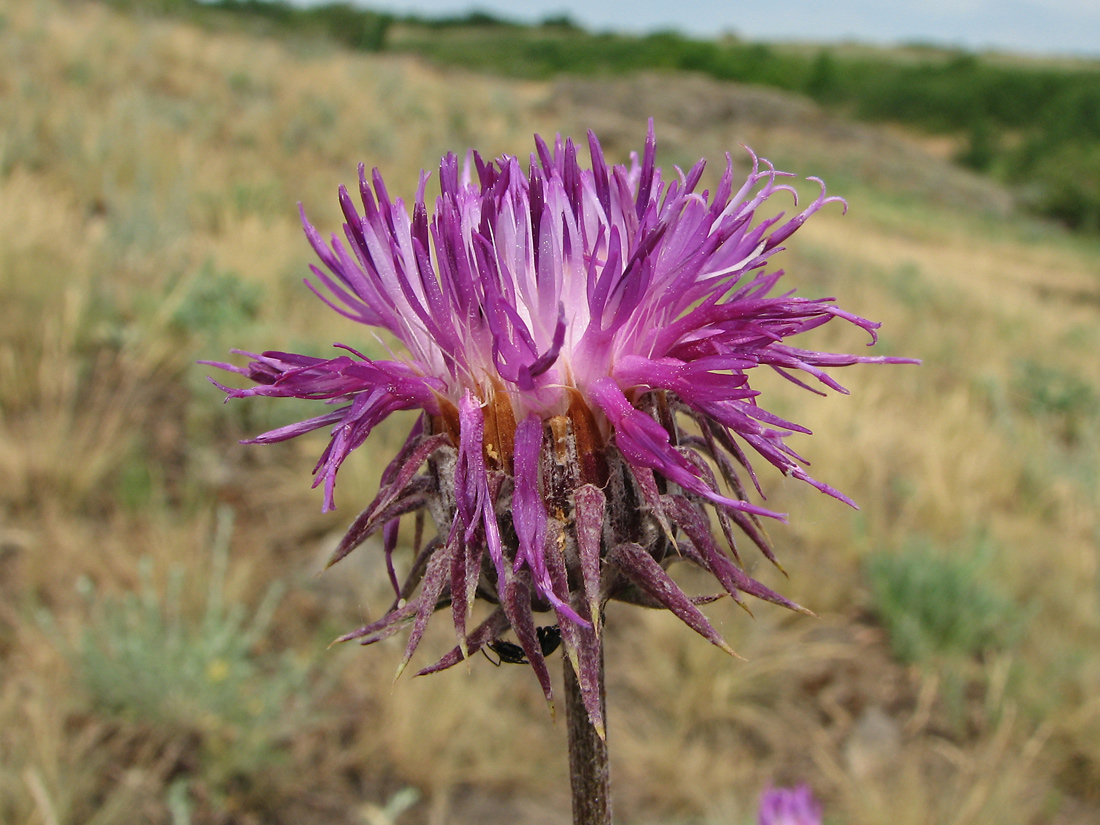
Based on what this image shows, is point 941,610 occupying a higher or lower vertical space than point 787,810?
lower

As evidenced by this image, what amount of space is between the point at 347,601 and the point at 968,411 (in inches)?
263

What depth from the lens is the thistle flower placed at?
3.72ft

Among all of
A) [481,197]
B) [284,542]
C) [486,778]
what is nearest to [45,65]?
[284,542]

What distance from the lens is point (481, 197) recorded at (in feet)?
4.41

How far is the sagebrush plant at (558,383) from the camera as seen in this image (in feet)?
3.71

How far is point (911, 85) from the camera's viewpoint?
2618 inches

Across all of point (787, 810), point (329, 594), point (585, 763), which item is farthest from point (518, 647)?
point (329, 594)

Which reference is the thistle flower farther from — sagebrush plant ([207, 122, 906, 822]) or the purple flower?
the purple flower

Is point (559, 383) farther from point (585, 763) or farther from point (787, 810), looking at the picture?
point (787, 810)

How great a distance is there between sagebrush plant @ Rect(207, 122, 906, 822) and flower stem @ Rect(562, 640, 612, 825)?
0.07 m

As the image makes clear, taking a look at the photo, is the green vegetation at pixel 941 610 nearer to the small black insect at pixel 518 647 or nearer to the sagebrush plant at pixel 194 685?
the sagebrush plant at pixel 194 685

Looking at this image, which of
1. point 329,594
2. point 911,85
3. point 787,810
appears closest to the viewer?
point 787,810

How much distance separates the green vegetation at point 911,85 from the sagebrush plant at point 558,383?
38153 mm

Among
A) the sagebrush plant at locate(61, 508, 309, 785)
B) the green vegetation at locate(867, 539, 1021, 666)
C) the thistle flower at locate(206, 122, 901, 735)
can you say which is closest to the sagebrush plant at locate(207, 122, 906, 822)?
the thistle flower at locate(206, 122, 901, 735)
